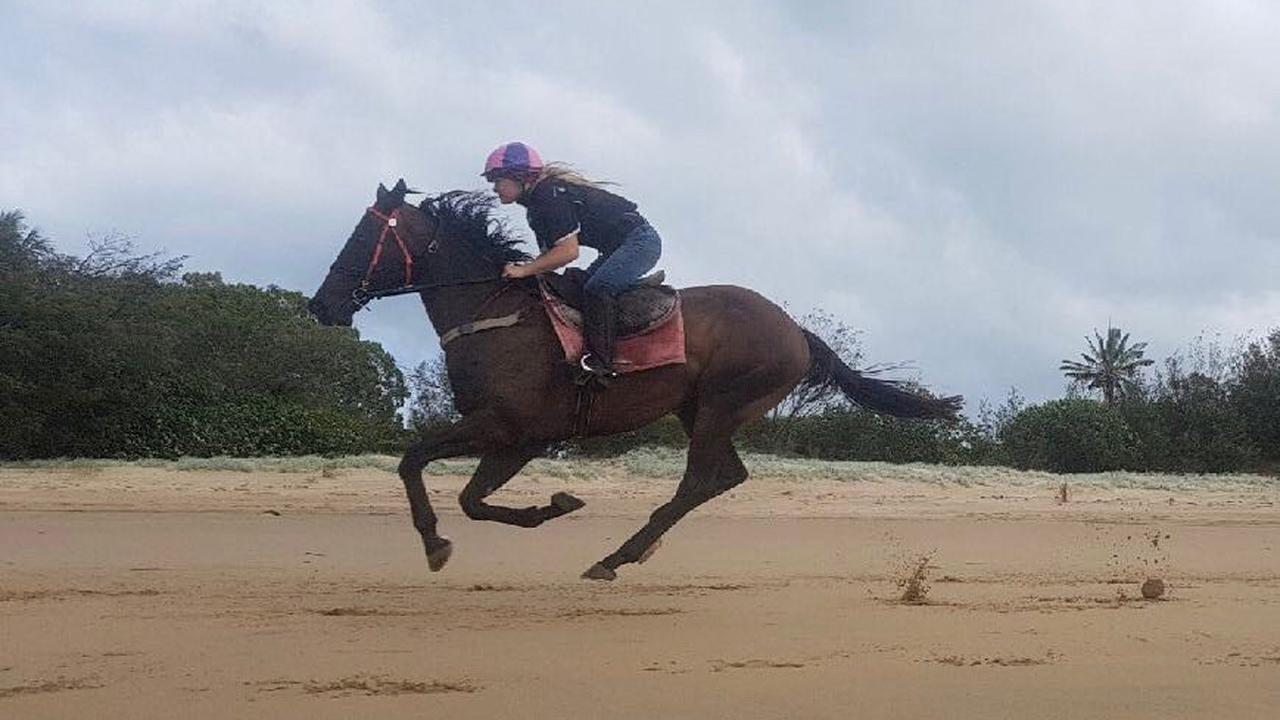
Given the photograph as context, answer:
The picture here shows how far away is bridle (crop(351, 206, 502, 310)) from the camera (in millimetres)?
8906

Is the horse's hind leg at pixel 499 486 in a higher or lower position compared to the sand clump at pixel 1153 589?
higher

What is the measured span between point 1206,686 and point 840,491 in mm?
16674

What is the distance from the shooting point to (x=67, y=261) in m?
32.3

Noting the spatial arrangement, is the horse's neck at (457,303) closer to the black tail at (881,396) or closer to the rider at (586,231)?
the rider at (586,231)

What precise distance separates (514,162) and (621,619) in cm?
337

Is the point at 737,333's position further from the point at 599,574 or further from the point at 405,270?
the point at 405,270

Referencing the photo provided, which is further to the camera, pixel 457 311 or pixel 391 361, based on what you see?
pixel 391 361

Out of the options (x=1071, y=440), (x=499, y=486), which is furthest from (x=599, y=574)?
(x=1071, y=440)

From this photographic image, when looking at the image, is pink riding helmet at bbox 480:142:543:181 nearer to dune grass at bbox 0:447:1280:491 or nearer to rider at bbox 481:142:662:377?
rider at bbox 481:142:662:377

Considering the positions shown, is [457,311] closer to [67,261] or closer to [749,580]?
[749,580]

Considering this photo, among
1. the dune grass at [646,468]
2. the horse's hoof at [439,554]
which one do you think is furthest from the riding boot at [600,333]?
the dune grass at [646,468]

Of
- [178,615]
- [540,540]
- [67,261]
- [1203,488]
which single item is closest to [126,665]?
[178,615]

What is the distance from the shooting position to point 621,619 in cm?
712

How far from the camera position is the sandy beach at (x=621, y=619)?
4711 mm
